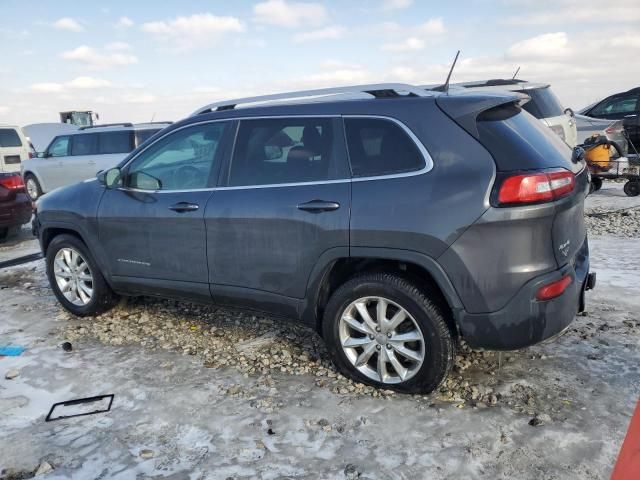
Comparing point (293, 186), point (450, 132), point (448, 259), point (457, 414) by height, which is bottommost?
point (457, 414)

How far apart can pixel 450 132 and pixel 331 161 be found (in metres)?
0.73

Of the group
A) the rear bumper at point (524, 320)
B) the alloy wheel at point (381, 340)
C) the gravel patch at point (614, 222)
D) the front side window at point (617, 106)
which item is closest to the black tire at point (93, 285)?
the alloy wheel at point (381, 340)

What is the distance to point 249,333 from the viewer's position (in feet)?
14.3

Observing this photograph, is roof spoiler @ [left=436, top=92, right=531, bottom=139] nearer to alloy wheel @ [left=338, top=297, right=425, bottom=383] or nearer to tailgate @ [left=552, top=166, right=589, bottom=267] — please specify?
tailgate @ [left=552, top=166, right=589, bottom=267]

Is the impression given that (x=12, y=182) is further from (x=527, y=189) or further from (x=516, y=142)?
(x=527, y=189)

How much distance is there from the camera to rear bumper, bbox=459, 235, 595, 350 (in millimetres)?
2832

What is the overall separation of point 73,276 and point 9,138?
11.6 m

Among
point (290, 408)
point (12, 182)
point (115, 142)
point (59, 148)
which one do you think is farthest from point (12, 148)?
point (290, 408)

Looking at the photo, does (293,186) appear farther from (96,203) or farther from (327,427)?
(96,203)

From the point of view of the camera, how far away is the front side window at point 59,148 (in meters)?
12.9

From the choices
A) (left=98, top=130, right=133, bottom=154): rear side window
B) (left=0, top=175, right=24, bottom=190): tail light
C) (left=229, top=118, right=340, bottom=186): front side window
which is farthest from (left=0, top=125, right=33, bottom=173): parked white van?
(left=229, top=118, right=340, bottom=186): front side window

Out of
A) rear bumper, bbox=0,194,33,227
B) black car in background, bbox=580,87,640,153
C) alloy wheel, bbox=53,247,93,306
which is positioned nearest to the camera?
alloy wheel, bbox=53,247,93,306

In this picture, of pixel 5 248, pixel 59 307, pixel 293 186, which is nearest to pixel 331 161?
pixel 293 186

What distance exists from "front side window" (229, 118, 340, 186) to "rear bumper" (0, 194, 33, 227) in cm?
627
